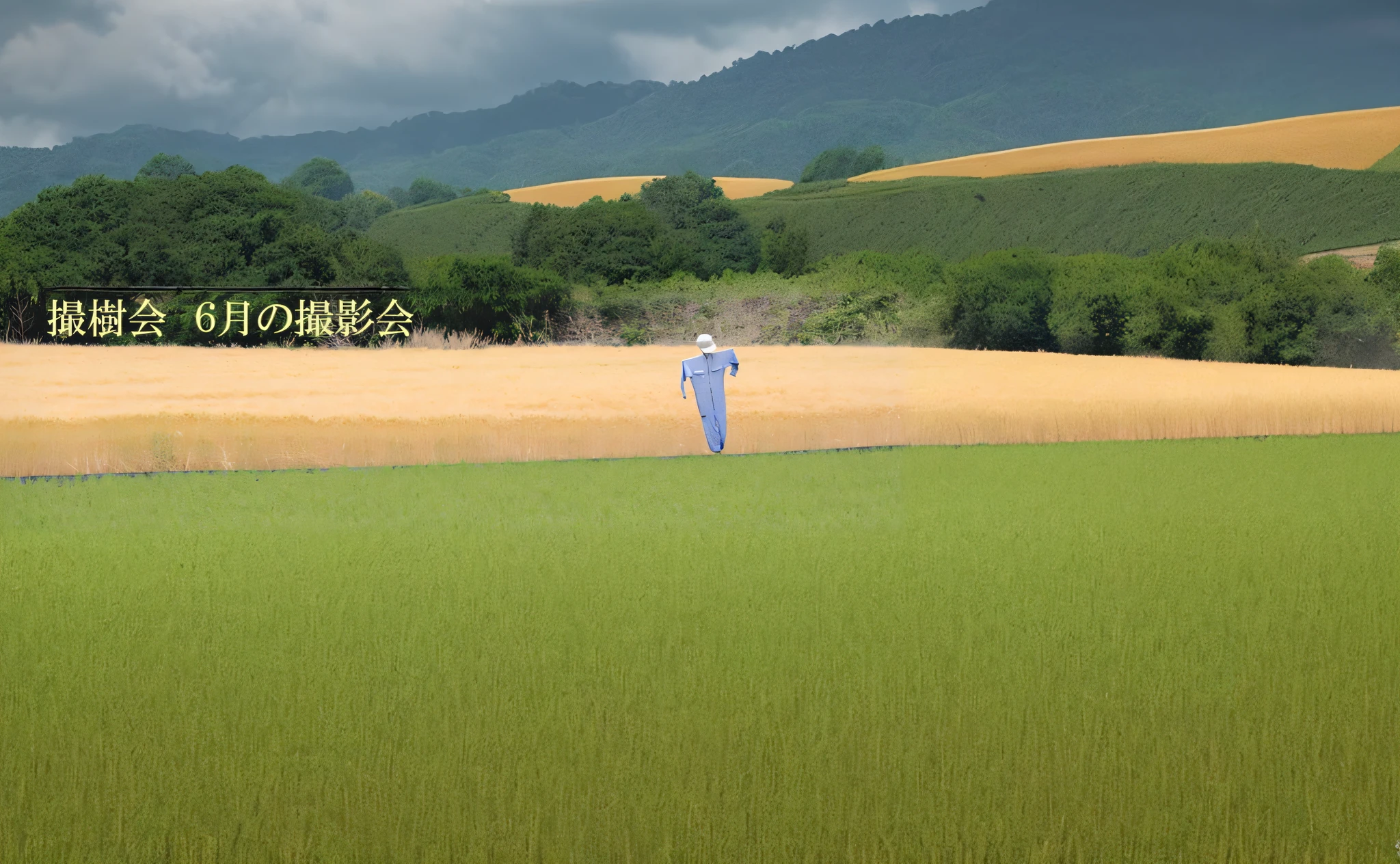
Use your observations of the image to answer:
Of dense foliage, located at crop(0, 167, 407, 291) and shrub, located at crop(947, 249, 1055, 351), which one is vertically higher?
dense foliage, located at crop(0, 167, 407, 291)

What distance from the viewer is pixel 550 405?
2661 cm

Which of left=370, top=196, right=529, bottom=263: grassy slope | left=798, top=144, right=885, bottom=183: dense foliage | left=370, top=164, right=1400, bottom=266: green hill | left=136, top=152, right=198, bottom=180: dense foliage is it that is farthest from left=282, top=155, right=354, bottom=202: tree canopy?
left=798, top=144, right=885, bottom=183: dense foliage

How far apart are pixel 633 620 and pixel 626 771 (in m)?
3.44

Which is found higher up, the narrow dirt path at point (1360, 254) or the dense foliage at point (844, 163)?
the dense foliage at point (844, 163)

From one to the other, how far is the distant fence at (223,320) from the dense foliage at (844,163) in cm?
9302

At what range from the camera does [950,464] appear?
2266cm

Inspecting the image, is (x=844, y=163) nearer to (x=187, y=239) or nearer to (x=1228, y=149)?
(x=1228, y=149)

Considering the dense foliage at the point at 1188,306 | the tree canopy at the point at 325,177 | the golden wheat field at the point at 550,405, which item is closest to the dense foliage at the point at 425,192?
the tree canopy at the point at 325,177

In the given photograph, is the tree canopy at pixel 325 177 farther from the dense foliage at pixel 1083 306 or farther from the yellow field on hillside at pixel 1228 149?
the dense foliage at pixel 1083 306

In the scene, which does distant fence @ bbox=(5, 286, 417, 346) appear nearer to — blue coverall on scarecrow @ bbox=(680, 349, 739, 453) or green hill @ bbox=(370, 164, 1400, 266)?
blue coverall on scarecrow @ bbox=(680, 349, 739, 453)

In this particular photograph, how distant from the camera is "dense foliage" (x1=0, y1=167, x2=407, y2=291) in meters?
47.9

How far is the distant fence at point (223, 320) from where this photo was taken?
38.1 meters

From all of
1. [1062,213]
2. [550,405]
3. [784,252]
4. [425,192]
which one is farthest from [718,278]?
[425,192]

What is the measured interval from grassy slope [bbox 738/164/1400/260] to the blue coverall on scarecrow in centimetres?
5477
